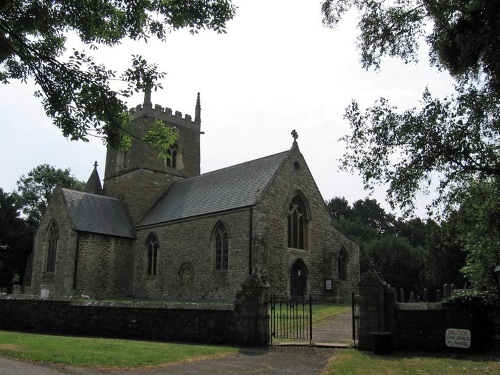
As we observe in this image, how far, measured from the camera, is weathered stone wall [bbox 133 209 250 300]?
85.5ft

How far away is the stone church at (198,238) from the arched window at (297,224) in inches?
2.3

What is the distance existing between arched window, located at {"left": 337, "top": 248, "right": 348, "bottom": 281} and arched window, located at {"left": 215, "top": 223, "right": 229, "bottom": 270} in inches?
322

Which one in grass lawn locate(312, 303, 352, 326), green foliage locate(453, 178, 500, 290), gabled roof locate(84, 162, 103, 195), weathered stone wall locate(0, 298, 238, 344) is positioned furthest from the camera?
gabled roof locate(84, 162, 103, 195)

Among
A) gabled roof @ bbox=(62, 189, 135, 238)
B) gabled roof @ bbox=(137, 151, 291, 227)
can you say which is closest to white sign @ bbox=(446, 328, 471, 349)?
gabled roof @ bbox=(137, 151, 291, 227)

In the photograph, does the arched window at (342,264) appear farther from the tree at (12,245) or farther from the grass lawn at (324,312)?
the tree at (12,245)

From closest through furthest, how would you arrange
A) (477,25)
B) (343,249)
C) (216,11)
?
1. (216,11)
2. (477,25)
3. (343,249)

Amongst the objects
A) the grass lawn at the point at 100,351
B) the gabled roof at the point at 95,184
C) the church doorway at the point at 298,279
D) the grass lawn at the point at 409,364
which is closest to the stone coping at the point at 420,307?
the grass lawn at the point at 409,364

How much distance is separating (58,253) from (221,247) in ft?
37.8

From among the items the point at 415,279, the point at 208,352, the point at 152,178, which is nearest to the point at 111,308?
the point at 208,352

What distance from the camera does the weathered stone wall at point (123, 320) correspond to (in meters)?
13.9

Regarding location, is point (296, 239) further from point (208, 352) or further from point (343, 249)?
point (208, 352)

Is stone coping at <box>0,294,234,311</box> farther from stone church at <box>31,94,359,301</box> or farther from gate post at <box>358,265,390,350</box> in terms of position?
stone church at <box>31,94,359,301</box>

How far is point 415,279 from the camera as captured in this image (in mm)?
45219

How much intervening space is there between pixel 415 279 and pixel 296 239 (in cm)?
2186
